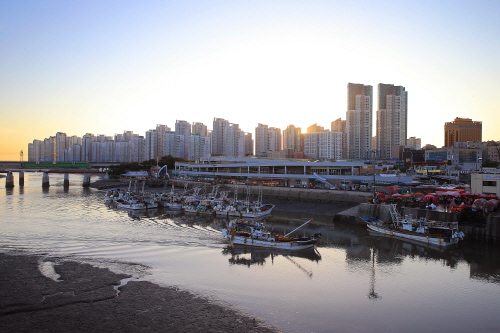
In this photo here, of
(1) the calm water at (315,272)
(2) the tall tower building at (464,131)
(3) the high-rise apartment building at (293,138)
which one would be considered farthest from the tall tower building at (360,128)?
(1) the calm water at (315,272)

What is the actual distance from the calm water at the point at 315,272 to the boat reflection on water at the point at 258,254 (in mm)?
62

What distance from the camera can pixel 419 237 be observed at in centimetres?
2380

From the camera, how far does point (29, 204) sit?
40.8 m

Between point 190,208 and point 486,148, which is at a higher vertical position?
point 486,148

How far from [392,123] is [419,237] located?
93836 millimetres

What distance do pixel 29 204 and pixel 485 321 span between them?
149ft

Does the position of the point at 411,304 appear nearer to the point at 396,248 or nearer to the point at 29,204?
the point at 396,248

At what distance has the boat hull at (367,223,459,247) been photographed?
894 inches

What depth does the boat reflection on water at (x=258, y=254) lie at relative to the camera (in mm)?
19062

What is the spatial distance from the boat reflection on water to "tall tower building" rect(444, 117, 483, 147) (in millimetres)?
131733

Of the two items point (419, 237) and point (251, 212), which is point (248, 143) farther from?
point (419, 237)

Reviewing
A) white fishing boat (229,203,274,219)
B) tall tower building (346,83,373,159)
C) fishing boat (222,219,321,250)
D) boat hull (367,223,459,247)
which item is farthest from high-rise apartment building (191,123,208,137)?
fishing boat (222,219,321,250)

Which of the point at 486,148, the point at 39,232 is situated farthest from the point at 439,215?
the point at 486,148

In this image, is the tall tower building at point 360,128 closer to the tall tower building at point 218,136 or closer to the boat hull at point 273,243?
the tall tower building at point 218,136
